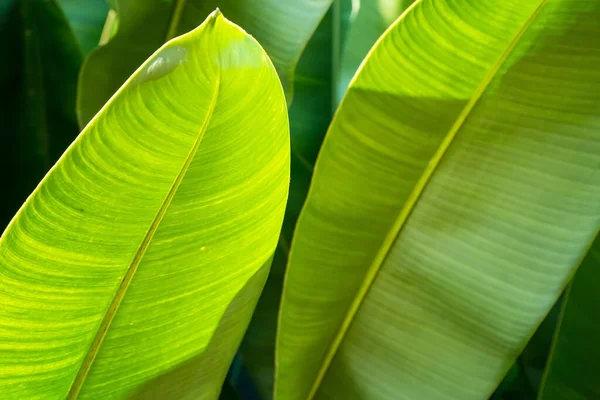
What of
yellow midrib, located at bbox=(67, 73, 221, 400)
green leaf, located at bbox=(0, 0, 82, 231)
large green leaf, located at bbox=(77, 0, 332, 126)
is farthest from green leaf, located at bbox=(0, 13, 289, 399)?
green leaf, located at bbox=(0, 0, 82, 231)

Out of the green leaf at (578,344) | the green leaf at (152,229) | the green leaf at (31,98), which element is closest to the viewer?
the green leaf at (152,229)

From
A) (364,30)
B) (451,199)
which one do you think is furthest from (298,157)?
(451,199)

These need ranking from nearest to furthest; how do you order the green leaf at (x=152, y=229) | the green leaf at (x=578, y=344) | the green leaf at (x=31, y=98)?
the green leaf at (x=152, y=229) → the green leaf at (x=578, y=344) → the green leaf at (x=31, y=98)

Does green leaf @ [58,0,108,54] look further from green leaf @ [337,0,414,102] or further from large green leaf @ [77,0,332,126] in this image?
green leaf @ [337,0,414,102]

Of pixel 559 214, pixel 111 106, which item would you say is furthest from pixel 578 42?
pixel 111 106

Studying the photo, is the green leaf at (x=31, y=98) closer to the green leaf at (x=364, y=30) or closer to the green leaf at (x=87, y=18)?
the green leaf at (x=87, y=18)

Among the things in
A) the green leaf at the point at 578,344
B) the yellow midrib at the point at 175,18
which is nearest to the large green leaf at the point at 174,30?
the yellow midrib at the point at 175,18
